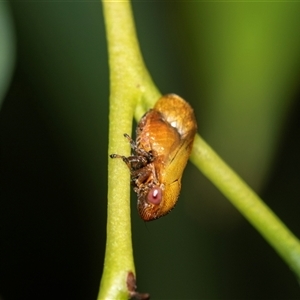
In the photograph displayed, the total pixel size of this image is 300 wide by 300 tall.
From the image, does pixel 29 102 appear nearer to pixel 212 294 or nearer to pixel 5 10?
pixel 5 10

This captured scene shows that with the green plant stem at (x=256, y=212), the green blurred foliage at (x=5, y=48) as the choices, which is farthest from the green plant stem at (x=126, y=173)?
the green blurred foliage at (x=5, y=48)

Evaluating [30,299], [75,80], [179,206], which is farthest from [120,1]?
[30,299]

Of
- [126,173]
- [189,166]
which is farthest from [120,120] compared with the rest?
[189,166]

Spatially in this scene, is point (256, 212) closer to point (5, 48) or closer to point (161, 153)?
point (161, 153)

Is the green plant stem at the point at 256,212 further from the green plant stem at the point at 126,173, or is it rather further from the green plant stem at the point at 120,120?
the green plant stem at the point at 120,120

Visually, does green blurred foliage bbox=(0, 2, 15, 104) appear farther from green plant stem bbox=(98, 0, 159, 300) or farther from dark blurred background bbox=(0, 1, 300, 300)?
green plant stem bbox=(98, 0, 159, 300)

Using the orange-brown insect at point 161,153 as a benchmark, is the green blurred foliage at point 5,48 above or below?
above

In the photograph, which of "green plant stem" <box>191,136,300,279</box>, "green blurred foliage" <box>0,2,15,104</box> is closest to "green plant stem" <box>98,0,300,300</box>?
"green plant stem" <box>191,136,300,279</box>
